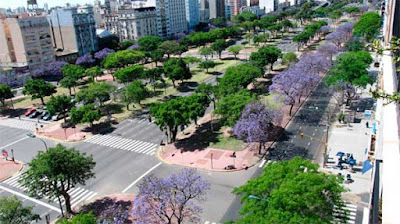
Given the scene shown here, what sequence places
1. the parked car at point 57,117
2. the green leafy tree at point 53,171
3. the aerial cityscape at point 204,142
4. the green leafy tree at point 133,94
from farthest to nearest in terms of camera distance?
the parked car at point 57,117 < the green leafy tree at point 133,94 < the green leafy tree at point 53,171 < the aerial cityscape at point 204,142

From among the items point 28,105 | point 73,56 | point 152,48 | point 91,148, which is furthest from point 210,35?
point 91,148

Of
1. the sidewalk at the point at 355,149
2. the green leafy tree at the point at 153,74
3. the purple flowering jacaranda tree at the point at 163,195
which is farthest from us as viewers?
the green leafy tree at the point at 153,74

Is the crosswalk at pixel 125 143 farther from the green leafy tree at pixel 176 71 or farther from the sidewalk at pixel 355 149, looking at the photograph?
the green leafy tree at pixel 176 71

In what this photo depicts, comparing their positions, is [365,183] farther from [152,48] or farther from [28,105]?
[152,48]

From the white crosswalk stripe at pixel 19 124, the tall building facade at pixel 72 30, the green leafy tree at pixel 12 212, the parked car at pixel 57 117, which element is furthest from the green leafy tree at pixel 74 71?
the green leafy tree at pixel 12 212

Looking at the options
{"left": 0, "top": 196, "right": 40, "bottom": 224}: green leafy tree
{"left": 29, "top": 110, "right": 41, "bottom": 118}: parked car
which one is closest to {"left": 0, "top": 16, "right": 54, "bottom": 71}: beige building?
{"left": 29, "top": 110, "right": 41, "bottom": 118}: parked car

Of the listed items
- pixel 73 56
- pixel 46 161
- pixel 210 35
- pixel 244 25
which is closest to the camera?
pixel 46 161

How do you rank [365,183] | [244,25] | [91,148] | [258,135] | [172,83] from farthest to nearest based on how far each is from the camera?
[244,25], [172,83], [91,148], [258,135], [365,183]

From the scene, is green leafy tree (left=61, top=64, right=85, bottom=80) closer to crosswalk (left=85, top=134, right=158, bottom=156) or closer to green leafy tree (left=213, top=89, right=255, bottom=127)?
crosswalk (left=85, top=134, right=158, bottom=156)
